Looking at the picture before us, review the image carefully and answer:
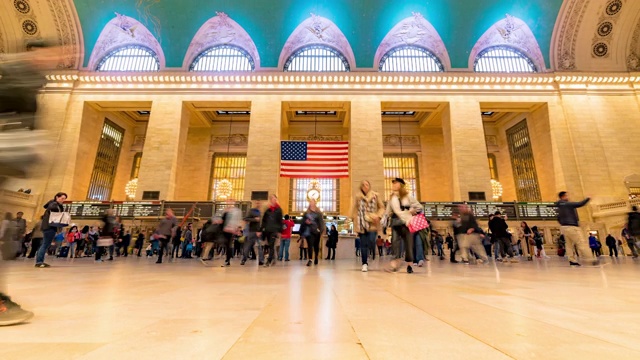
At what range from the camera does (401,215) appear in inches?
173

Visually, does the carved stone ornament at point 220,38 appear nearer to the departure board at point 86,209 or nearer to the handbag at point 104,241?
the departure board at point 86,209

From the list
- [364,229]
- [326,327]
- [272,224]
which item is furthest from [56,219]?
[326,327]

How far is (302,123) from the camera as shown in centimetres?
1900

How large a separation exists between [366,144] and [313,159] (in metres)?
3.26

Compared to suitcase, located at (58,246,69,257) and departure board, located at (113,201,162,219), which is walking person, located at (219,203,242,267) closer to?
suitcase, located at (58,246,69,257)

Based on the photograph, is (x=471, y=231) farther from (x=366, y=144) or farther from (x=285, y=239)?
(x=366, y=144)

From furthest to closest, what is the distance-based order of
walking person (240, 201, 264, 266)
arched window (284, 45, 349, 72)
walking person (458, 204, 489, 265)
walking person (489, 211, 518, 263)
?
arched window (284, 45, 349, 72)
walking person (489, 211, 518, 263)
walking person (458, 204, 489, 265)
walking person (240, 201, 264, 266)

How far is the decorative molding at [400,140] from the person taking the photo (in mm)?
18891

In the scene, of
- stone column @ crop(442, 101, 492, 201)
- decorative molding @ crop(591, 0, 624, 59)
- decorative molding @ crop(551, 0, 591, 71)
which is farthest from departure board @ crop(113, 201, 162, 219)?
decorative molding @ crop(591, 0, 624, 59)

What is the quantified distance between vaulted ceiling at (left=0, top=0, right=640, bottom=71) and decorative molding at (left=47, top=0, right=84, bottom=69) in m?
0.04

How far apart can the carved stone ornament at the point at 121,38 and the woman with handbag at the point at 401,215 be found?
50.8 feet

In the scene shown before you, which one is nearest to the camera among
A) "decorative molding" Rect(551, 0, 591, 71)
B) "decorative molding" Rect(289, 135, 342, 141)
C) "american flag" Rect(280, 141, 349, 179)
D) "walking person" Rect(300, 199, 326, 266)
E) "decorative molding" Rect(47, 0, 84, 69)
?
"walking person" Rect(300, 199, 326, 266)

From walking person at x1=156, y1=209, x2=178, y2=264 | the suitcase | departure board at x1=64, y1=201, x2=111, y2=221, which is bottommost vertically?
the suitcase

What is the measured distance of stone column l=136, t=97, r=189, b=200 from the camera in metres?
13.4
